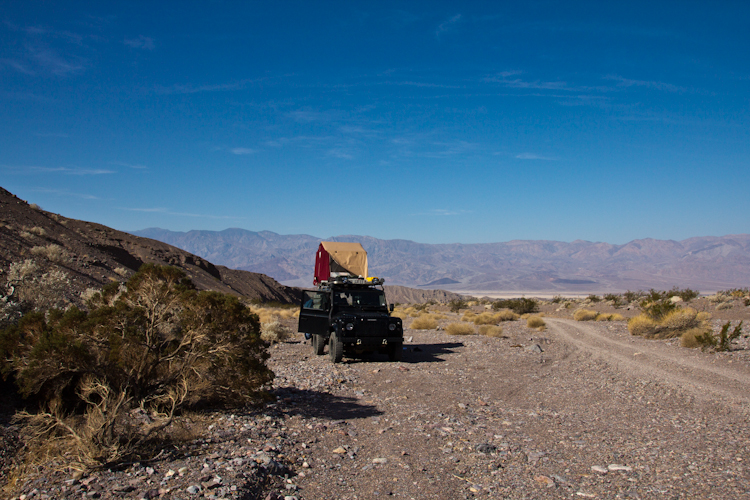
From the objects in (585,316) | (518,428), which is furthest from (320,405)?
(585,316)

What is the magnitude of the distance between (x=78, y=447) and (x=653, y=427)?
762 cm

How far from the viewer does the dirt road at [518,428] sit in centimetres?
503

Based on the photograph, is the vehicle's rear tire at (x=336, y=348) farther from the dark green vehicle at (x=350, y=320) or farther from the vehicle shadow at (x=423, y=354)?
the vehicle shadow at (x=423, y=354)

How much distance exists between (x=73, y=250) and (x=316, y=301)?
22.4 m

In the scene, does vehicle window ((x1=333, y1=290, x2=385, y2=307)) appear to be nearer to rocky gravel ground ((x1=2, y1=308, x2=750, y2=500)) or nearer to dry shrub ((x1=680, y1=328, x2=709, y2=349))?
rocky gravel ground ((x1=2, y1=308, x2=750, y2=500))

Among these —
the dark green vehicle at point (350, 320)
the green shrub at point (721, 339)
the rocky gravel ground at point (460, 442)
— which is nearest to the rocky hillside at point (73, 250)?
the dark green vehicle at point (350, 320)

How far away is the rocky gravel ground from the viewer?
4.75m

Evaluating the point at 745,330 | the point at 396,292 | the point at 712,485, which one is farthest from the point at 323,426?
the point at 396,292

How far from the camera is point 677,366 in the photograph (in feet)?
40.8

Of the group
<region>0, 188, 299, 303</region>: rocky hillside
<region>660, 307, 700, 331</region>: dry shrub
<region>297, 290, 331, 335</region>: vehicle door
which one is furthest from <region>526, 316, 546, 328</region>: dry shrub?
<region>0, 188, 299, 303</region>: rocky hillside

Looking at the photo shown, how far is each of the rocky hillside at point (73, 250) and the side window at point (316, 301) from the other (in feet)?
21.0

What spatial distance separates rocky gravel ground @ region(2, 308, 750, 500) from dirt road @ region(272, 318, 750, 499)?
0.03m

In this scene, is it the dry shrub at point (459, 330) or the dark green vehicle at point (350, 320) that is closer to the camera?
the dark green vehicle at point (350, 320)

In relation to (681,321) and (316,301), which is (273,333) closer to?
(316,301)
